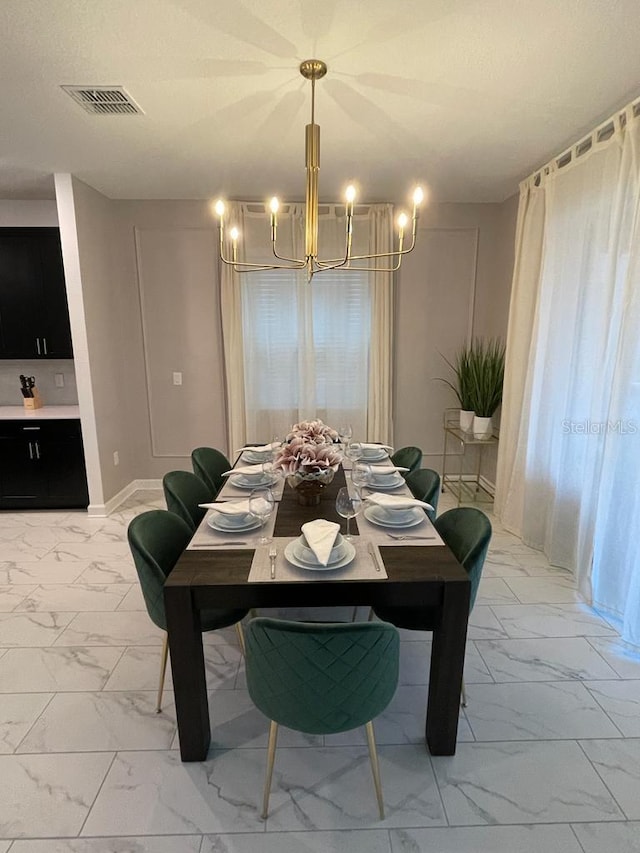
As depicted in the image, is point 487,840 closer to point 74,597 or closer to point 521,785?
point 521,785

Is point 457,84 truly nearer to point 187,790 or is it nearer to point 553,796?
point 553,796

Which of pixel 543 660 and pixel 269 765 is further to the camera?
pixel 543 660

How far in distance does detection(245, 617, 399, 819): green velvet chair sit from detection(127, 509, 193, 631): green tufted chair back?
57 centimetres

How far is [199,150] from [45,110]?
867 millimetres

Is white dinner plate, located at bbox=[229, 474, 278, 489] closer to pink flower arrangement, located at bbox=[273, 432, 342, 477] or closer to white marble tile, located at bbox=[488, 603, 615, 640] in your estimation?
pink flower arrangement, located at bbox=[273, 432, 342, 477]

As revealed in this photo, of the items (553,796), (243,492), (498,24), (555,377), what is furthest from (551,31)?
(553,796)

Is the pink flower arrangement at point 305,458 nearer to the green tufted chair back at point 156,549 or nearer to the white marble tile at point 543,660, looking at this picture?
the green tufted chair back at point 156,549

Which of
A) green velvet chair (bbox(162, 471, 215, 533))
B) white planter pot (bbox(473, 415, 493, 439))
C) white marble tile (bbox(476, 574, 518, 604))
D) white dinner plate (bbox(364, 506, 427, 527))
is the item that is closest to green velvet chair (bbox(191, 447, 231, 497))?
green velvet chair (bbox(162, 471, 215, 533))

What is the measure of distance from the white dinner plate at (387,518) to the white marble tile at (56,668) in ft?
4.82

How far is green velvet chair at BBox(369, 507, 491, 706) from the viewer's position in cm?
183

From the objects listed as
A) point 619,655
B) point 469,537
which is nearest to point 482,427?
point 619,655

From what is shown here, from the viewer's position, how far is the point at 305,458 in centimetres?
204

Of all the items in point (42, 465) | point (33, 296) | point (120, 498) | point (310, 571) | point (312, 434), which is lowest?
point (120, 498)

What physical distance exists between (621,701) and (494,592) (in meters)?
0.89
